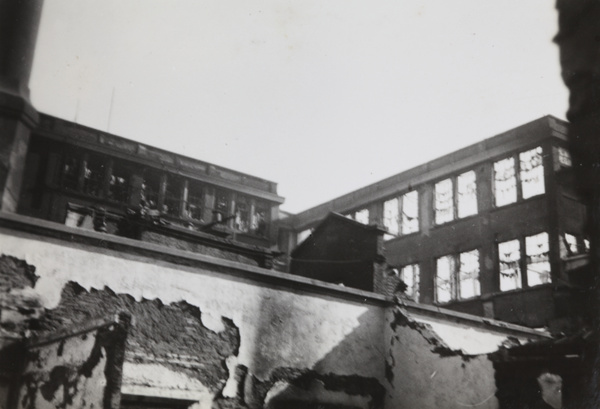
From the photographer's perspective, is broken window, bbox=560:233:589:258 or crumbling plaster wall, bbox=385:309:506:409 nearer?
crumbling plaster wall, bbox=385:309:506:409

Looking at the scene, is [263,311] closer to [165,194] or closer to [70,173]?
[70,173]

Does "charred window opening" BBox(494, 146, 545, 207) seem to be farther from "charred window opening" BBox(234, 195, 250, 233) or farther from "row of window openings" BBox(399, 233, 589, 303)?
"charred window opening" BBox(234, 195, 250, 233)

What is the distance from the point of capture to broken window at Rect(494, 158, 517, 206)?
22625mm

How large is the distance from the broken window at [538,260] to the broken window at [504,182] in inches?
78.2

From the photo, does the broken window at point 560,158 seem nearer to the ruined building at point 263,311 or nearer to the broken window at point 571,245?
the ruined building at point 263,311

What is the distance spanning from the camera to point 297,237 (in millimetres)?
35406

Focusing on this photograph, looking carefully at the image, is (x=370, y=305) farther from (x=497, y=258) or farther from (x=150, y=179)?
(x=150, y=179)

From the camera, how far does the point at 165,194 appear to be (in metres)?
29.1

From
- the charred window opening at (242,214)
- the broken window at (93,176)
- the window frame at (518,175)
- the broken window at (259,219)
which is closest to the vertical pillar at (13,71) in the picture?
the broken window at (93,176)

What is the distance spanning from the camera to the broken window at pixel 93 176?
27.1 m

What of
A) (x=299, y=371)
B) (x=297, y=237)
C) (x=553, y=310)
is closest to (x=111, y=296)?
(x=299, y=371)

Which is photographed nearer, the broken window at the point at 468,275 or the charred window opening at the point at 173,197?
the broken window at the point at 468,275

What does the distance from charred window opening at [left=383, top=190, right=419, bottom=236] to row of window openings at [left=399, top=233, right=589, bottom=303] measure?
6.38ft

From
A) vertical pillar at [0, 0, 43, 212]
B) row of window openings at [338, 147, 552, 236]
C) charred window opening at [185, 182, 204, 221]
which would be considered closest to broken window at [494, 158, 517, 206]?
row of window openings at [338, 147, 552, 236]
